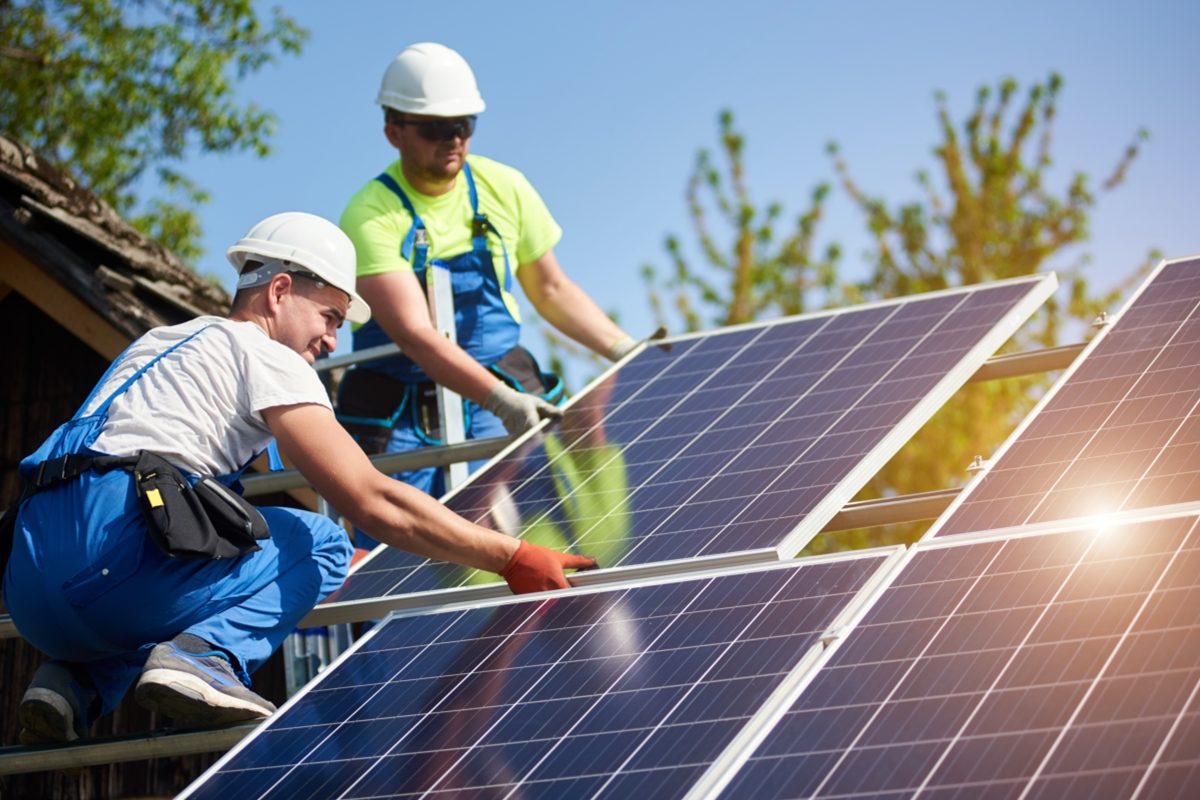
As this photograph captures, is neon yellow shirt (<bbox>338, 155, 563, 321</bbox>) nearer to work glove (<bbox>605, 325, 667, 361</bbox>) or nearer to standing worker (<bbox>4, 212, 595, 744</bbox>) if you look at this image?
work glove (<bbox>605, 325, 667, 361</bbox>)

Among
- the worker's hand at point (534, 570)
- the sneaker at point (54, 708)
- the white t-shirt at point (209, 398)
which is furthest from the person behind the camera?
the worker's hand at point (534, 570)

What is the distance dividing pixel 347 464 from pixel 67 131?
67.4 ft

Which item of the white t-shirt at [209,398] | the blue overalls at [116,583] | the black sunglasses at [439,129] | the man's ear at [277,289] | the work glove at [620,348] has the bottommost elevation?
the work glove at [620,348]

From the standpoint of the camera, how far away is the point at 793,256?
2853cm

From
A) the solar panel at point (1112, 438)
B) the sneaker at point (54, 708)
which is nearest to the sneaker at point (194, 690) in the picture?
the sneaker at point (54, 708)

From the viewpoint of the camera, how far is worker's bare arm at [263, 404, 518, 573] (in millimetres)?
5469

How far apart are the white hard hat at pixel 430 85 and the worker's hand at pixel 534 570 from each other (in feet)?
11.2

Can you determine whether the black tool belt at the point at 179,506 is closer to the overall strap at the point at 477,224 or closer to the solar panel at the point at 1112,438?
the solar panel at the point at 1112,438

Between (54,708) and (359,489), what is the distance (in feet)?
4.21

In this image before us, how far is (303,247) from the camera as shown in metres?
6.14

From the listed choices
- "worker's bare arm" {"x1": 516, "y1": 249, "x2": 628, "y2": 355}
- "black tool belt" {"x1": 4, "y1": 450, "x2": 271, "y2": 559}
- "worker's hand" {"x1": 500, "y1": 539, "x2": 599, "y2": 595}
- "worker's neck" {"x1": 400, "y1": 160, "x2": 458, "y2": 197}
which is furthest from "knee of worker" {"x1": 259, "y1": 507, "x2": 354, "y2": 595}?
"worker's bare arm" {"x1": 516, "y1": 249, "x2": 628, "y2": 355}

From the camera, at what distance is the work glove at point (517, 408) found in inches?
317

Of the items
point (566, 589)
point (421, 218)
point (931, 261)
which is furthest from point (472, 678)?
point (931, 261)

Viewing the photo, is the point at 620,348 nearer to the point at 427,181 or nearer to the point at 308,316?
the point at 427,181
